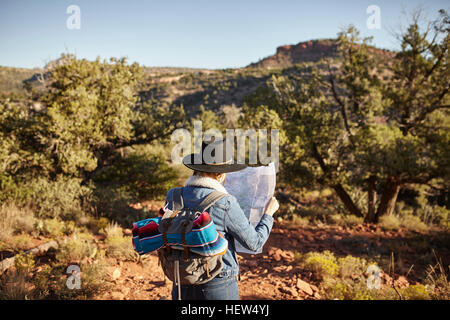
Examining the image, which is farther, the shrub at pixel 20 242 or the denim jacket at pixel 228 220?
the shrub at pixel 20 242

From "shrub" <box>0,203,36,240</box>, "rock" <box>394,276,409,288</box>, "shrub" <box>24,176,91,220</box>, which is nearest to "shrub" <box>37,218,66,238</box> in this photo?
"shrub" <box>0,203,36,240</box>

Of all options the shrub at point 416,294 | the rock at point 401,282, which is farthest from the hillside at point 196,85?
the shrub at point 416,294

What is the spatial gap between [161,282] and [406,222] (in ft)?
29.0

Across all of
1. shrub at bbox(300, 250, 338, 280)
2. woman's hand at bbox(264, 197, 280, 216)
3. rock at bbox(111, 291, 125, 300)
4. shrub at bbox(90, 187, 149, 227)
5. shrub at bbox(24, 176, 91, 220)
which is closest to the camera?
woman's hand at bbox(264, 197, 280, 216)

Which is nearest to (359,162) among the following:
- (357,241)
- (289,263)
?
(357,241)

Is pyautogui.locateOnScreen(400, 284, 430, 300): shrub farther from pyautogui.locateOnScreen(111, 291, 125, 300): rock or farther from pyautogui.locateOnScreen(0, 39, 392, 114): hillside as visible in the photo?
pyautogui.locateOnScreen(0, 39, 392, 114): hillside

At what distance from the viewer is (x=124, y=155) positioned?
1150 cm

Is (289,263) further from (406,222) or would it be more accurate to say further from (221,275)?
(406,222)

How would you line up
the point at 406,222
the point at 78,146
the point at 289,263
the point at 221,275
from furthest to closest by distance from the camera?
the point at 406,222 < the point at 78,146 < the point at 289,263 < the point at 221,275

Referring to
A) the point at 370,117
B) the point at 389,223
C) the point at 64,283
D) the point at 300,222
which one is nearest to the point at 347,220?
the point at 389,223

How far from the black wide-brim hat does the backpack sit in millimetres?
246

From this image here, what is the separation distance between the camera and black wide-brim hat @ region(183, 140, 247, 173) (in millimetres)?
2121

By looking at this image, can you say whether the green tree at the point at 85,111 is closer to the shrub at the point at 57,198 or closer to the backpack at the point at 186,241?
the shrub at the point at 57,198

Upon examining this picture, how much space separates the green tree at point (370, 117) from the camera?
7.56m
